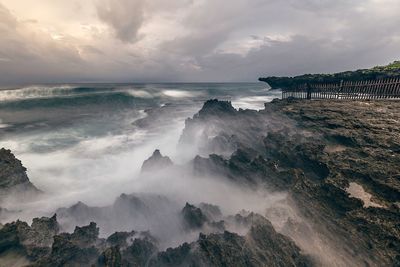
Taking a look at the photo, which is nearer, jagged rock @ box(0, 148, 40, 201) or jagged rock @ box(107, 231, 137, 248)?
jagged rock @ box(107, 231, 137, 248)

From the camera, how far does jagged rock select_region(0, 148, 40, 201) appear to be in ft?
39.5

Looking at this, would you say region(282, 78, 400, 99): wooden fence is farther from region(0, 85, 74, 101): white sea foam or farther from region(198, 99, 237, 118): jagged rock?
region(0, 85, 74, 101): white sea foam

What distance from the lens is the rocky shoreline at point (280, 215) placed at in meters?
7.98

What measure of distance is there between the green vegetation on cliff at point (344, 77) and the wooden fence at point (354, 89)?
1.60 ft

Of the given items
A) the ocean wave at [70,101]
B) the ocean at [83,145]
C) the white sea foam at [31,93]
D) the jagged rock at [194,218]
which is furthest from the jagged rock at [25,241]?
the white sea foam at [31,93]

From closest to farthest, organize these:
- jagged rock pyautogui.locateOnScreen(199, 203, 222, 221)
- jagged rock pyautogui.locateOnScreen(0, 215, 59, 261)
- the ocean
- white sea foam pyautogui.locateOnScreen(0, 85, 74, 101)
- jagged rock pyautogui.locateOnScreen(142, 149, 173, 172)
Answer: jagged rock pyautogui.locateOnScreen(0, 215, 59, 261) → jagged rock pyautogui.locateOnScreen(199, 203, 222, 221) → the ocean → jagged rock pyautogui.locateOnScreen(142, 149, 173, 172) → white sea foam pyautogui.locateOnScreen(0, 85, 74, 101)

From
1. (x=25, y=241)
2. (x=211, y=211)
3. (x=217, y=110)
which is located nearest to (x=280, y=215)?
(x=211, y=211)

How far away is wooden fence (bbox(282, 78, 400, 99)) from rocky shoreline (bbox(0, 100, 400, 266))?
6091mm

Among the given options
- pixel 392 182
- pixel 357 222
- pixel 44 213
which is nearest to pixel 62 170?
pixel 44 213

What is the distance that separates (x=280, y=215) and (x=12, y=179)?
42.4ft

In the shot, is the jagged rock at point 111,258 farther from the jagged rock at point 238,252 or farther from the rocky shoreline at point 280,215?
the jagged rock at point 238,252

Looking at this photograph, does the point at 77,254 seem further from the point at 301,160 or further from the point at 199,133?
the point at 199,133

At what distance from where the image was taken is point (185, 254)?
803 centimetres

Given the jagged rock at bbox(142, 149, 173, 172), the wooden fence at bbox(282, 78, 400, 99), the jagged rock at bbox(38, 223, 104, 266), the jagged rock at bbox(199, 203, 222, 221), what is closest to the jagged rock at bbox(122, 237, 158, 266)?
the jagged rock at bbox(38, 223, 104, 266)
